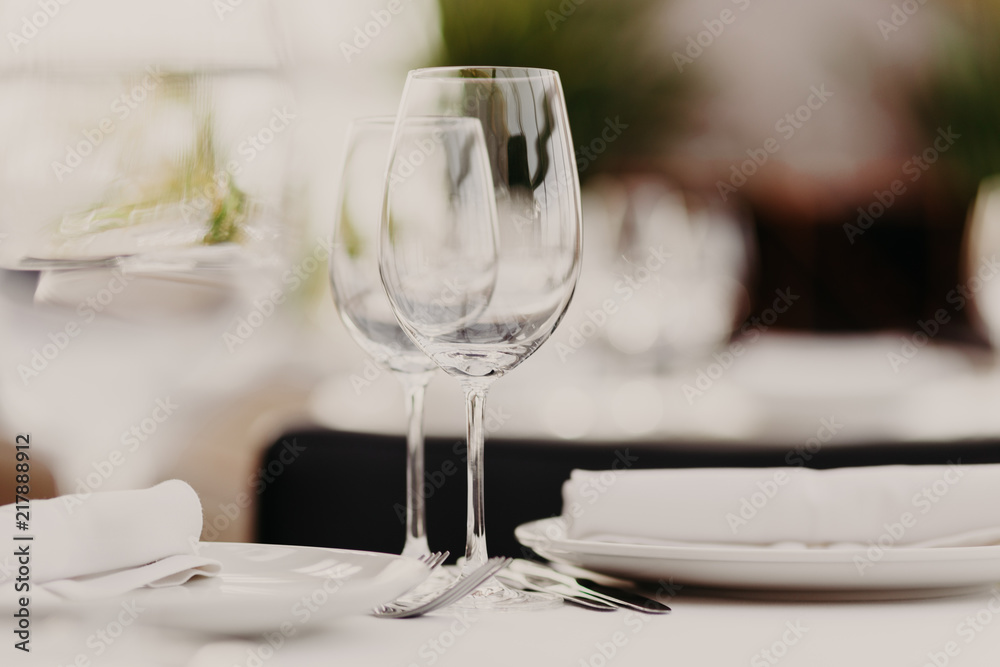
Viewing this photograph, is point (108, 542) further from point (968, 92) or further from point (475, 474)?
point (968, 92)

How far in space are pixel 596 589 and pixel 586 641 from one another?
0.06 meters

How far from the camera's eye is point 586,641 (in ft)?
1.02

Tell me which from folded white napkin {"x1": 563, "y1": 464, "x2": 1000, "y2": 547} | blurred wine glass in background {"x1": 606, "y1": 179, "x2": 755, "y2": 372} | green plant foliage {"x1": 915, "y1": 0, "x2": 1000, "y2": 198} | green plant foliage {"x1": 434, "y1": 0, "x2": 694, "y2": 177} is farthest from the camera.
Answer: green plant foliage {"x1": 915, "y1": 0, "x2": 1000, "y2": 198}

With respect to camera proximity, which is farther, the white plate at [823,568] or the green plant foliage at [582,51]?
the green plant foliage at [582,51]

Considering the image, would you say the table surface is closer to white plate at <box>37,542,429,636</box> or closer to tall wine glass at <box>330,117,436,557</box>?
white plate at <box>37,542,429,636</box>

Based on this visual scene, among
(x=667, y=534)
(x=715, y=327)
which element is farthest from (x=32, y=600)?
(x=715, y=327)

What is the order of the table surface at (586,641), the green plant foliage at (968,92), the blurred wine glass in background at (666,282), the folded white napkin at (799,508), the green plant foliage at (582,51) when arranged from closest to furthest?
the table surface at (586,641) → the folded white napkin at (799,508) → the blurred wine glass in background at (666,282) → the green plant foliage at (582,51) → the green plant foliage at (968,92)

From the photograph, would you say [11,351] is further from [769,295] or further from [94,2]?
[769,295]

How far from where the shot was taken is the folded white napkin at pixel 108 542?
315mm

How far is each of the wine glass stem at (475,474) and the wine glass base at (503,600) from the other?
1 cm

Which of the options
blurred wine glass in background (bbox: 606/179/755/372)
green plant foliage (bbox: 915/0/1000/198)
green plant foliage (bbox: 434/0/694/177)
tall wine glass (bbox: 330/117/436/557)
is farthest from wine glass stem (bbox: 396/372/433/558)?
green plant foliage (bbox: 915/0/1000/198)

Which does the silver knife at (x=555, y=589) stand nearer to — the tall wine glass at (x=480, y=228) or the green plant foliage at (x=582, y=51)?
the tall wine glass at (x=480, y=228)

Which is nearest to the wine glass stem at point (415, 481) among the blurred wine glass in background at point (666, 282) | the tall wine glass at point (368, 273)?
the tall wine glass at point (368, 273)

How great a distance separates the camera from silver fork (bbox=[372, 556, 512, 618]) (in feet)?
1.11
